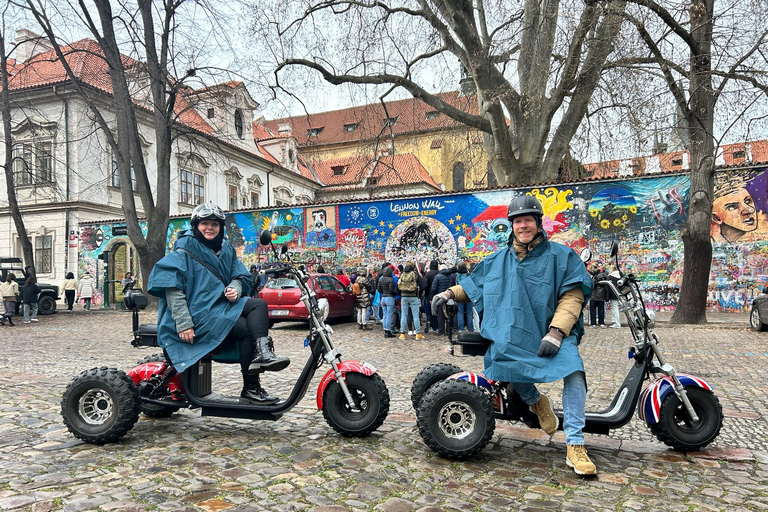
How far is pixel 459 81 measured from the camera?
18156mm

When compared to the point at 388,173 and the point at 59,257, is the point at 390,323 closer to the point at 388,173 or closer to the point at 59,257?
the point at 388,173

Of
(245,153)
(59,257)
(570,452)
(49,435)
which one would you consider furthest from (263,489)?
(245,153)

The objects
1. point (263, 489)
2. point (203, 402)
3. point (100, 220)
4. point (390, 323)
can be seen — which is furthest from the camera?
point (100, 220)

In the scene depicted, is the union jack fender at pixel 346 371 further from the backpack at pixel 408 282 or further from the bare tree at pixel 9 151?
the bare tree at pixel 9 151

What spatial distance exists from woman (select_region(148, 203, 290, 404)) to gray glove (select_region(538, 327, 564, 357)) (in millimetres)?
1959

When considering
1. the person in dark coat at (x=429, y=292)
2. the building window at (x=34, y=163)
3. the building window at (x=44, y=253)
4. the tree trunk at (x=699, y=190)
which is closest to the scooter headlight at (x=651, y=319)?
the person in dark coat at (x=429, y=292)

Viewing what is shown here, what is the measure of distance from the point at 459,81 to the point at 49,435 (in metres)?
15.9

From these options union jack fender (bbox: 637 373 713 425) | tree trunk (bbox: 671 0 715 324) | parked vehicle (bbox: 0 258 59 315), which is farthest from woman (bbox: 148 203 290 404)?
parked vehicle (bbox: 0 258 59 315)

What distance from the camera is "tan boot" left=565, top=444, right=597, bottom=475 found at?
3713mm

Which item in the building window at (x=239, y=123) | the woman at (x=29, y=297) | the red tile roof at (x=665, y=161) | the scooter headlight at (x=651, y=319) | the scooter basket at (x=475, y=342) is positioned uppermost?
the building window at (x=239, y=123)

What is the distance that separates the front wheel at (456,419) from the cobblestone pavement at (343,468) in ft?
0.42

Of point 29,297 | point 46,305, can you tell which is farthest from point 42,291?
point 29,297

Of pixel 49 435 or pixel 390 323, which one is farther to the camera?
pixel 390 323

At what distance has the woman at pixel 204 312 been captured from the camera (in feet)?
14.6
